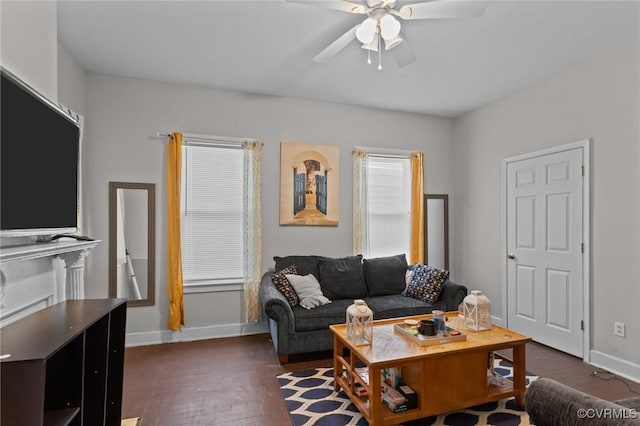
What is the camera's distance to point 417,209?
448 cm

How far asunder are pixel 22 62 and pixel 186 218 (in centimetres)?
218

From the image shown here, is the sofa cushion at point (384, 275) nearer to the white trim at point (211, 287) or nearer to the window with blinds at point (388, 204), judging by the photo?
the window with blinds at point (388, 204)

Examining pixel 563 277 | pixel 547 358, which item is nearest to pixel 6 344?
pixel 547 358

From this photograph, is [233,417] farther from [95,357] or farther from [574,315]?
[574,315]

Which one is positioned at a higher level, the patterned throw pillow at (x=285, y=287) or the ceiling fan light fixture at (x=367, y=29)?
the ceiling fan light fixture at (x=367, y=29)

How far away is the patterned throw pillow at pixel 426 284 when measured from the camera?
346 centimetres

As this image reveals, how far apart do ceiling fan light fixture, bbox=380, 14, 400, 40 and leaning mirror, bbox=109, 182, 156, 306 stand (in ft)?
9.05

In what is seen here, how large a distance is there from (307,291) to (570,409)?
2434mm

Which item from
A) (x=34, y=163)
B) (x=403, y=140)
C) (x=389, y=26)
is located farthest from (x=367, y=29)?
(x=403, y=140)

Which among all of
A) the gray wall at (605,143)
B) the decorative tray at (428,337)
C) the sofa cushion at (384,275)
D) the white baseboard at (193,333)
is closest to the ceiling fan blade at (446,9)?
the gray wall at (605,143)

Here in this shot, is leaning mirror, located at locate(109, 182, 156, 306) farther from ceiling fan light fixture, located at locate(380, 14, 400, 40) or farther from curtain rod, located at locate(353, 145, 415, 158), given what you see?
ceiling fan light fixture, located at locate(380, 14, 400, 40)

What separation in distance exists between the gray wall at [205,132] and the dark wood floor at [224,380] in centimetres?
44

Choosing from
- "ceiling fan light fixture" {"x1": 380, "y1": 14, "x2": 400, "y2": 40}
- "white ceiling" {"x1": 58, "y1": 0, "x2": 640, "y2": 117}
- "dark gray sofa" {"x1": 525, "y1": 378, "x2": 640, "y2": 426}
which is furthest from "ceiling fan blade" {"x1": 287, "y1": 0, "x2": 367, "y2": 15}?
"dark gray sofa" {"x1": 525, "y1": 378, "x2": 640, "y2": 426}

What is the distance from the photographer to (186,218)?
12.0 feet
